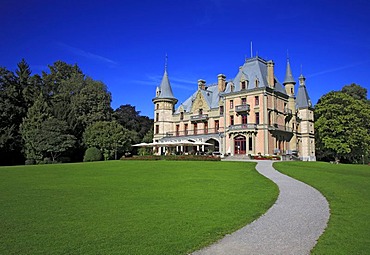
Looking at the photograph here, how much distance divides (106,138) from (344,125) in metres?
33.9

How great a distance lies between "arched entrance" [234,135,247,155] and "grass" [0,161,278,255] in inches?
1180

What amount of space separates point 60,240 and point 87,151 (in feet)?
125

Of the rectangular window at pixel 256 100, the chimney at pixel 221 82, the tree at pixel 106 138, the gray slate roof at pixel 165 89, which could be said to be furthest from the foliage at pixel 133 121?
the rectangular window at pixel 256 100

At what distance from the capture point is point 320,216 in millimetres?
8703

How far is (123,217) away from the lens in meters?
8.27

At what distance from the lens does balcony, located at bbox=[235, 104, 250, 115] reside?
43603 millimetres

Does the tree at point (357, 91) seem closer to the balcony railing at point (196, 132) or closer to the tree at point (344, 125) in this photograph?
the tree at point (344, 125)

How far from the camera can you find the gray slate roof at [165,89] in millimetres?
56094

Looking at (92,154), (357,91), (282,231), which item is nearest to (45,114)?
(92,154)

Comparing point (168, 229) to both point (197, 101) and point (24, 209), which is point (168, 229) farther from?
point (197, 101)

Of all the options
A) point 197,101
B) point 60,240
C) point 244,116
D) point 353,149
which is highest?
point 197,101

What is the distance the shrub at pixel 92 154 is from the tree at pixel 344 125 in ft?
106

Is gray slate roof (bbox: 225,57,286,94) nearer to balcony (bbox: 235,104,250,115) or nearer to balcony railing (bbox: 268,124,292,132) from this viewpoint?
balcony (bbox: 235,104,250,115)

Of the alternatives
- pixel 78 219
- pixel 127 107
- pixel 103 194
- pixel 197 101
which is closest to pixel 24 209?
pixel 78 219
